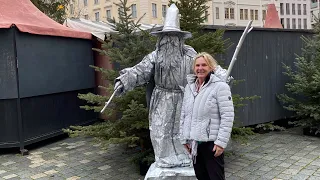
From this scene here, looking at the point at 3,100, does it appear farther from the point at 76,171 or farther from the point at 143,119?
the point at 143,119

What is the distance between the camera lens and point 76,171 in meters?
5.64

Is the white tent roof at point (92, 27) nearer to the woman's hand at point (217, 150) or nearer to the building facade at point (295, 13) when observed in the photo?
the woman's hand at point (217, 150)

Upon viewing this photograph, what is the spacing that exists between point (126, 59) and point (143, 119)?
2.98ft

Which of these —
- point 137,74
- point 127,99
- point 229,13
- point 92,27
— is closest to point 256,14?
point 229,13

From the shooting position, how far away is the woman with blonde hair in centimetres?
308

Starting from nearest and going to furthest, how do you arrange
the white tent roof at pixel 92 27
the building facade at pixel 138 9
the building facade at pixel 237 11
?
the white tent roof at pixel 92 27 < the building facade at pixel 138 9 < the building facade at pixel 237 11

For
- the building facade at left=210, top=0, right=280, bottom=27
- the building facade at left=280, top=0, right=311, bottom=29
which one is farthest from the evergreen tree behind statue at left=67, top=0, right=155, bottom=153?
the building facade at left=280, top=0, right=311, bottom=29

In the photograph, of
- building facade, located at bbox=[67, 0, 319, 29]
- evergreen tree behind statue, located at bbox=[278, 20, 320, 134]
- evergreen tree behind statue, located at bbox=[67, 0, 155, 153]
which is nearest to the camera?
evergreen tree behind statue, located at bbox=[67, 0, 155, 153]

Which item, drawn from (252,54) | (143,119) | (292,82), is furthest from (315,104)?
(143,119)

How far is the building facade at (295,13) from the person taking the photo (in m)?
60.0

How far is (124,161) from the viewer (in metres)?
6.09

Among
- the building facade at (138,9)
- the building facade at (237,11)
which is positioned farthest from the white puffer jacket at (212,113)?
the building facade at (237,11)

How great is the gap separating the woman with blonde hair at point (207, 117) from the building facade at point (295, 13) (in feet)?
200

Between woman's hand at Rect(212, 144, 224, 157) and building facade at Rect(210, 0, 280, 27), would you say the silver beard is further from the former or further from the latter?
building facade at Rect(210, 0, 280, 27)
